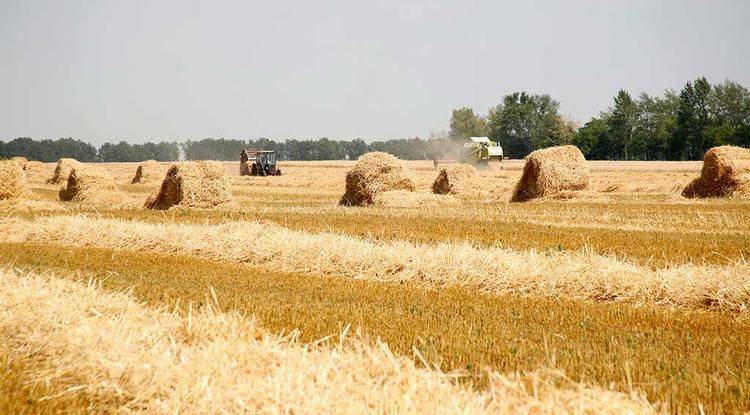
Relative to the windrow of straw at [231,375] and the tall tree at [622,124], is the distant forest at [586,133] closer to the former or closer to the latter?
the tall tree at [622,124]

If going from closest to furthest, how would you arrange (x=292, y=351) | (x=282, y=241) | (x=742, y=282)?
→ (x=292, y=351)
(x=742, y=282)
(x=282, y=241)

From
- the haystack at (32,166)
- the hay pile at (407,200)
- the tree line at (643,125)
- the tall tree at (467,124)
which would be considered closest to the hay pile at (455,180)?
the hay pile at (407,200)

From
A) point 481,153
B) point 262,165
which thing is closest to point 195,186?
point 262,165

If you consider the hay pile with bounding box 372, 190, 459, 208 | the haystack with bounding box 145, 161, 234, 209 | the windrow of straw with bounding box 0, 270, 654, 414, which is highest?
the haystack with bounding box 145, 161, 234, 209

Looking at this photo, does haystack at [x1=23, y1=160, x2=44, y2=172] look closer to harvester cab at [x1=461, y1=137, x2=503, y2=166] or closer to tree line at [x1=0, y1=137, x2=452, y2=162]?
harvester cab at [x1=461, y1=137, x2=503, y2=166]

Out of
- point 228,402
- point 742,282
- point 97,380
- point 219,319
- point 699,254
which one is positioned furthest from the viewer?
point 699,254

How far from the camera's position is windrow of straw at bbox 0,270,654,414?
387cm

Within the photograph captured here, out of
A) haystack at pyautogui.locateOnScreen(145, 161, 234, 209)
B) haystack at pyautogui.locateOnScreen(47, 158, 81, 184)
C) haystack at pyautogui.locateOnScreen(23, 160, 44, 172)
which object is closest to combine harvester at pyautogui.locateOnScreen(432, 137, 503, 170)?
haystack at pyautogui.locateOnScreen(47, 158, 81, 184)

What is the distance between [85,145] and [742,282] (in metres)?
135

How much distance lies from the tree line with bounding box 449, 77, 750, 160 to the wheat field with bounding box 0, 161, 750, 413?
6093 cm

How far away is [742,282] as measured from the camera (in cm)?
751

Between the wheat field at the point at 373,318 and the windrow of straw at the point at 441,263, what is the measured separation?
33 mm

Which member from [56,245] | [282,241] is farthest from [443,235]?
[56,245]

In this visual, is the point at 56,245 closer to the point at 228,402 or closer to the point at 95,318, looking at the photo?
the point at 95,318
